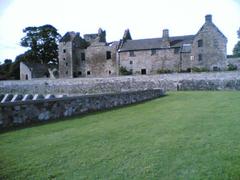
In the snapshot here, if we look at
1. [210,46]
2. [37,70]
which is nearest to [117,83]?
[210,46]

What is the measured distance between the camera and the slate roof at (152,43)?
1663 inches

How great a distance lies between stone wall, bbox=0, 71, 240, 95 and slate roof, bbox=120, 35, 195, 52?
40.7 ft

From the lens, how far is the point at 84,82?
3522cm

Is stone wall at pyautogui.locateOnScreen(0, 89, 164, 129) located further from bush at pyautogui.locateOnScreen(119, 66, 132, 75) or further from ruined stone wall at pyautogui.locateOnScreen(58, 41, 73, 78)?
ruined stone wall at pyautogui.locateOnScreen(58, 41, 73, 78)

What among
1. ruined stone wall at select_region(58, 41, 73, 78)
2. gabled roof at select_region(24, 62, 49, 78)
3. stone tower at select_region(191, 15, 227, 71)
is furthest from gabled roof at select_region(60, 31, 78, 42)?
stone tower at select_region(191, 15, 227, 71)

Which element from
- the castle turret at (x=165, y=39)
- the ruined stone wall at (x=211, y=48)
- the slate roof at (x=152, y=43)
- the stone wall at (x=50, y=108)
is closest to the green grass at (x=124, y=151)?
the stone wall at (x=50, y=108)

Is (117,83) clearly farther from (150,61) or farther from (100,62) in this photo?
(100,62)

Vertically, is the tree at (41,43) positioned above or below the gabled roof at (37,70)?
above

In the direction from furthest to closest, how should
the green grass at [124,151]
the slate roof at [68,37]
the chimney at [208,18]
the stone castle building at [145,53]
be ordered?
the slate roof at [68,37] → the stone castle building at [145,53] → the chimney at [208,18] → the green grass at [124,151]

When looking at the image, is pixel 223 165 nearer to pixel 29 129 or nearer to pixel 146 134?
pixel 146 134

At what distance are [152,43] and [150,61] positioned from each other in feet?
10.1

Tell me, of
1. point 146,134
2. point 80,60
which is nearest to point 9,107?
point 146,134

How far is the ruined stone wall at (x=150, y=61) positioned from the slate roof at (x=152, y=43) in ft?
2.43

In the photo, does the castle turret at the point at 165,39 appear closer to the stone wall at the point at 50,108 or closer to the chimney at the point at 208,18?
the chimney at the point at 208,18
